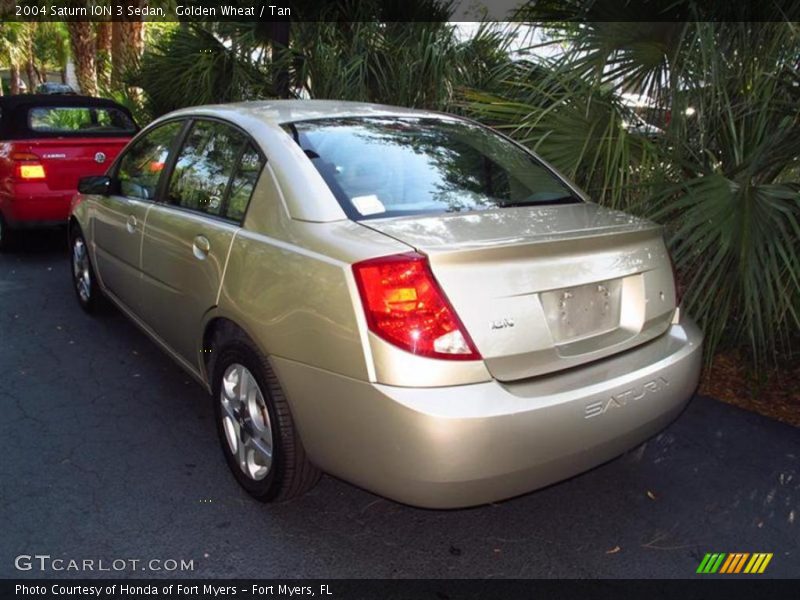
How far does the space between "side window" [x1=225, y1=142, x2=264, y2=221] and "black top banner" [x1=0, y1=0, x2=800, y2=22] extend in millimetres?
2648

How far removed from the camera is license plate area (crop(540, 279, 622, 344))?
240cm

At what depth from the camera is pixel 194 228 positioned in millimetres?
3260

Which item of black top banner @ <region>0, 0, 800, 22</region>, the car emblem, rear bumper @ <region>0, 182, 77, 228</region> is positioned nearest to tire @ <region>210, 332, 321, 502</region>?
the car emblem

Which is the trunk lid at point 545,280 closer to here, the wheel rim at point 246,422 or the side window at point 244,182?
the side window at point 244,182

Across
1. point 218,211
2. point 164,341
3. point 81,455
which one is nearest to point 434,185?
point 218,211

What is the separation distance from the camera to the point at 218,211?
3.19 meters

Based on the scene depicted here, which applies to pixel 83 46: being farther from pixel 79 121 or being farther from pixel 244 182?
pixel 244 182

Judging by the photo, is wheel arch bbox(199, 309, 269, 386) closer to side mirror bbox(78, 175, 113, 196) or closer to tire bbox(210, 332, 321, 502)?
tire bbox(210, 332, 321, 502)

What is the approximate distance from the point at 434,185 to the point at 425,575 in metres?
1.56

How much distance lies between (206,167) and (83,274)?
2.39 meters

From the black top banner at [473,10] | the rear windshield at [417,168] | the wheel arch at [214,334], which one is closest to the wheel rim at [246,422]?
the wheel arch at [214,334]

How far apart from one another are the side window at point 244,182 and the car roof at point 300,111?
20 cm

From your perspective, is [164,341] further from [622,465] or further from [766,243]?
[766,243]
